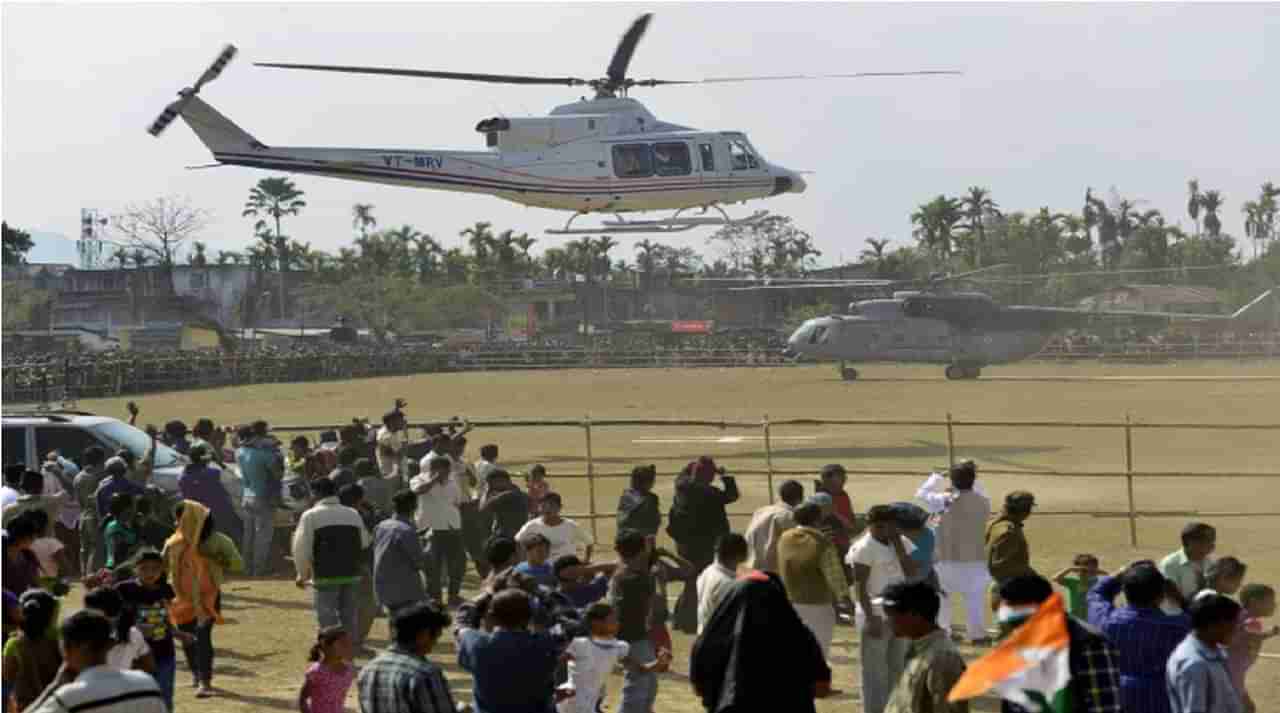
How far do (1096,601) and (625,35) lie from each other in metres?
25.2

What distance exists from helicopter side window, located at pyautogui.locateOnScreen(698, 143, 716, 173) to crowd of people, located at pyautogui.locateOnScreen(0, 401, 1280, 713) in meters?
16.3

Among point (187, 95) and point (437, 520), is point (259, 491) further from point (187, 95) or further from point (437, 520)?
point (187, 95)

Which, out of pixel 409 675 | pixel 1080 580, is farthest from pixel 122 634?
pixel 1080 580

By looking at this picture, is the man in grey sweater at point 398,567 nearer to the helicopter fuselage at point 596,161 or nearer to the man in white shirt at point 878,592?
the man in white shirt at point 878,592

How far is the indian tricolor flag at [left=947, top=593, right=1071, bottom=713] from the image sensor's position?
639cm

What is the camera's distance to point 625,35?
109 feet

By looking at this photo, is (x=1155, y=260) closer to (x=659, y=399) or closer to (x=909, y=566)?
(x=659, y=399)

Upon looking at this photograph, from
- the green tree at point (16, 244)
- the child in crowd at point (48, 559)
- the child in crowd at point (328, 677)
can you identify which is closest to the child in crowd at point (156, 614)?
the child in crowd at point (48, 559)

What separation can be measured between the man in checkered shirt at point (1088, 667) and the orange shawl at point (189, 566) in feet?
21.4

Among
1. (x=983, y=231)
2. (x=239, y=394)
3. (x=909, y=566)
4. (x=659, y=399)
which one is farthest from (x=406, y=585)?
(x=983, y=231)

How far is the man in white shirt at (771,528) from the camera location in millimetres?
12500

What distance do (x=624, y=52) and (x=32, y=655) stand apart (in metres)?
26.0

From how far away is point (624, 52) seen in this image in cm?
3372

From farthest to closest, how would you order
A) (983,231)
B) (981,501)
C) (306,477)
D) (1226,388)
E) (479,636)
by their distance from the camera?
1. (983,231)
2. (1226,388)
3. (306,477)
4. (981,501)
5. (479,636)
